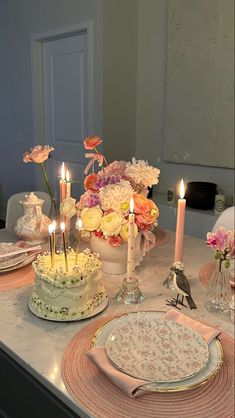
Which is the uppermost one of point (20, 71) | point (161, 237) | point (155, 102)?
point (20, 71)

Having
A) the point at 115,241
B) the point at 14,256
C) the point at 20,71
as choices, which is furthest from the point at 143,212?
the point at 20,71

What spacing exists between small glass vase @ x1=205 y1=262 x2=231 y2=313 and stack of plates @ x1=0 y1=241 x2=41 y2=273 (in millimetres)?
597

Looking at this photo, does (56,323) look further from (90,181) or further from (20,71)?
(20,71)

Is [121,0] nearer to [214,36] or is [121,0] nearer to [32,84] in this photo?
[214,36]

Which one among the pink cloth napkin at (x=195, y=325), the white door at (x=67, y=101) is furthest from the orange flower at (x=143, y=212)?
the white door at (x=67, y=101)

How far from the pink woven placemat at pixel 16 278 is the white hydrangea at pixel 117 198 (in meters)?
0.32

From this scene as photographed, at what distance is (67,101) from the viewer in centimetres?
349

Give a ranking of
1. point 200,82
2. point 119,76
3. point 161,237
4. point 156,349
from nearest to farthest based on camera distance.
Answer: point 156,349, point 161,237, point 200,82, point 119,76

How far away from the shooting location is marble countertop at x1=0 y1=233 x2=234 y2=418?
2.55 ft

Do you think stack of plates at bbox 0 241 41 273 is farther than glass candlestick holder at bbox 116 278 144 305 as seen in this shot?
Yes

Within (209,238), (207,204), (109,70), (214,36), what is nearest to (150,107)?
(109,70)

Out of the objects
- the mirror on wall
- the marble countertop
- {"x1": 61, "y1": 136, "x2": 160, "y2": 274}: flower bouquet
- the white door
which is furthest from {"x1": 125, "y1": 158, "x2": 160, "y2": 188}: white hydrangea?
the white door

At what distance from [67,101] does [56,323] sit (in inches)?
112

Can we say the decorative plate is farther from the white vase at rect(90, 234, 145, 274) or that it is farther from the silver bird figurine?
the white vase at rect(90, 234, 145, 274)
